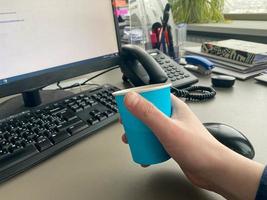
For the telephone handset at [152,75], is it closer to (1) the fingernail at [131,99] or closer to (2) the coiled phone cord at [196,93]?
(2) the coiled phone cord at [196,93]

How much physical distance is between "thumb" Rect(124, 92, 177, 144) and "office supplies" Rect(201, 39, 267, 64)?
64cm

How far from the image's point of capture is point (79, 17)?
73 centimetres

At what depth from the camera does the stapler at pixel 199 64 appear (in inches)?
37.3

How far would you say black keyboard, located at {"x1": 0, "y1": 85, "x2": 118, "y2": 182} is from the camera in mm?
488

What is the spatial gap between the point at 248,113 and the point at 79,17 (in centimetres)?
47

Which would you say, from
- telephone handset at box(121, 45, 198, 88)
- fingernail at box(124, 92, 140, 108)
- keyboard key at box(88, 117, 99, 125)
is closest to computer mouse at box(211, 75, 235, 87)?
telephone handset at box(121, 45, 198, 88)

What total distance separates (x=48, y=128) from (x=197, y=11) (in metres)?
1.33

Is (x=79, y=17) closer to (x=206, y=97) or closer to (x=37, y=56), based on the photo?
(x=37, y=56)

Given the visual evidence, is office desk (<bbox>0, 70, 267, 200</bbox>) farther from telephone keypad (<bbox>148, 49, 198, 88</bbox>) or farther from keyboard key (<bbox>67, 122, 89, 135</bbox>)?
telephone keypad (<bbox>148, 49, 198, 88</bbox>)

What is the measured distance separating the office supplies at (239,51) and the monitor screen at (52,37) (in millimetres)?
424

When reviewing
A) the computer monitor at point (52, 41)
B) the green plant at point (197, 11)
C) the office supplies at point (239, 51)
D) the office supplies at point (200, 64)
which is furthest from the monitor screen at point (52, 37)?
the green plant at point (197, 11)

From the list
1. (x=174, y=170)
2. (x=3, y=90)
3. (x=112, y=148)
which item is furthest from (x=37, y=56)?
(x=174, y=170)

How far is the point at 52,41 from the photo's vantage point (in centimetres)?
67

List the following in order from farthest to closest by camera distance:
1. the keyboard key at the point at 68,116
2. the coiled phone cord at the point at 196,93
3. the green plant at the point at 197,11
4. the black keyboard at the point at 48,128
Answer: the green plant at the point at 197,11, the coiled phone cord at the point at 196,93, the keyboard key at the point at 68,116, the black keyboard at the point at 48,128
